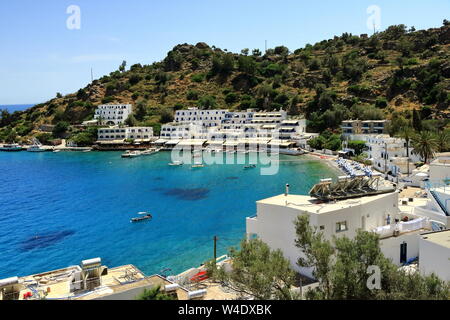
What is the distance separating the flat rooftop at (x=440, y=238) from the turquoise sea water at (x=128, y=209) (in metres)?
12.8

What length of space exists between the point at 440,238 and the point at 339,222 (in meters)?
3.23

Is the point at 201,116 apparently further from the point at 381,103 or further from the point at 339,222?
the point at 339,222

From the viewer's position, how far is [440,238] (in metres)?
13.5

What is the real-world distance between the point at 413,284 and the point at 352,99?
71635 mm

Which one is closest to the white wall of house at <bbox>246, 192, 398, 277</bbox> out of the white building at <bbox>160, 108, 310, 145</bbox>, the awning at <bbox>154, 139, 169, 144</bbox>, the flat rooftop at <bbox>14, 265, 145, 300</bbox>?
the flat rooftop at <bbox>14, 265, 145, 300</bbox>

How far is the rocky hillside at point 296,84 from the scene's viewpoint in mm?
71812

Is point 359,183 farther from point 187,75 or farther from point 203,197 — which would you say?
point 187,75

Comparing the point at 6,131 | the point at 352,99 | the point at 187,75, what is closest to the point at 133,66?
the point at 187,75

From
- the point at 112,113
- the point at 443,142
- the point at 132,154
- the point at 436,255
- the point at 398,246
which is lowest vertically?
the point at 398,246

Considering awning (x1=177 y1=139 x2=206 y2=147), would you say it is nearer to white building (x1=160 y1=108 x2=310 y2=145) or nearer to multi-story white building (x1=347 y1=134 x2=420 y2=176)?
white building (x1=160 y1=108 x2=310 y2=145)

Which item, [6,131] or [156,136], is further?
[6,131]

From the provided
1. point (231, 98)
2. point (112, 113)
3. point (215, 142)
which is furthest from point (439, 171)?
point (112, 113)

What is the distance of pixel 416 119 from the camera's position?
5550cm

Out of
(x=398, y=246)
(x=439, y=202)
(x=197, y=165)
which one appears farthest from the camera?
(x=197, y=165)
